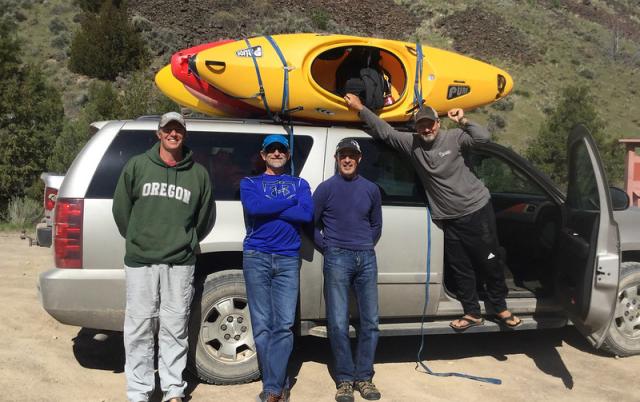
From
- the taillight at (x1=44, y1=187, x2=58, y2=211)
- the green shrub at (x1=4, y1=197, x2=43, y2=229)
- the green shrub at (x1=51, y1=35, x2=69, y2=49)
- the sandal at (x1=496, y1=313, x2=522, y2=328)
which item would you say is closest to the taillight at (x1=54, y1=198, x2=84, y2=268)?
the taillight at (x1=44, y1=187, x2=58, y2=211)

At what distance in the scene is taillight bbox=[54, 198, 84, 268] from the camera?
4.01 m

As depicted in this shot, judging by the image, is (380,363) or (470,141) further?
(380,363)

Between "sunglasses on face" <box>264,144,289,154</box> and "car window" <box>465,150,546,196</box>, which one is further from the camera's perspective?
"car window" <box>465,150,546,196</box>

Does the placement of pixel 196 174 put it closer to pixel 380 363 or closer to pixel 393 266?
pixel 393 266

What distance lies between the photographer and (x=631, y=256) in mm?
5316

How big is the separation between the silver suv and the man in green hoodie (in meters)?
0.25

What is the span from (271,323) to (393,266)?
1.03m

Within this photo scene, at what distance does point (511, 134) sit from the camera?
3186 cm

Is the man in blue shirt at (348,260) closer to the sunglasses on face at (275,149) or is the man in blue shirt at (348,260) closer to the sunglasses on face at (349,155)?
the sunglasses on face at (349,155)

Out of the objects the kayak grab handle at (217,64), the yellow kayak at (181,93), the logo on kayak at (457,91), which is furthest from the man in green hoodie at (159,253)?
the logo on kayak at (457,91)

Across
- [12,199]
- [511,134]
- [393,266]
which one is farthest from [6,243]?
[511,134]

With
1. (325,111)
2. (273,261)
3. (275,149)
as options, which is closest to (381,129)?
(325,111)

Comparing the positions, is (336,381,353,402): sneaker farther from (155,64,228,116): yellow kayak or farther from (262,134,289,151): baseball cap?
(155,64,228,116): yellow kayak

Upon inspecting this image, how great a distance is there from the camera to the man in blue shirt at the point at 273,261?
13.2ft
